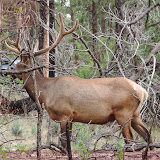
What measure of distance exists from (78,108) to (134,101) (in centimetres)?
113

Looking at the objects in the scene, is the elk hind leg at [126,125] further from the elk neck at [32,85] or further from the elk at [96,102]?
the elk neck at [32,85]

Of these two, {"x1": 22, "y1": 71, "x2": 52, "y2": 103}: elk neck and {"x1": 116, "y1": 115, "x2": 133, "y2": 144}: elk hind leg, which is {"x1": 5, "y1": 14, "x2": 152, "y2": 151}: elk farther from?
{"x1": 22, "y1": 71, "x2": 52, "y2": 103}: elk neck

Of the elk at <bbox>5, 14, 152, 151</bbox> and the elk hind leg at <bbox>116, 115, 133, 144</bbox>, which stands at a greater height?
the elk at <bbox>5, 14, 152, 151</bbox>

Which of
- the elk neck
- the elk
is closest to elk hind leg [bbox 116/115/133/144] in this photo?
the elk

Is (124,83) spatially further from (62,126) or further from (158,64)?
(158,64)

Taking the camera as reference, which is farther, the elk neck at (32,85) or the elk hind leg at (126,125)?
the elk neck at (32,85)

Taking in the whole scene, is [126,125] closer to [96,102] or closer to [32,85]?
[96,102]

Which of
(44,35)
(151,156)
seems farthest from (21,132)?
(151,156)

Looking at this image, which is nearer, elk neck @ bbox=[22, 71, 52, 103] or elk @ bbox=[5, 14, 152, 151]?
elk @ bbox=[5, 14, 152, 151]

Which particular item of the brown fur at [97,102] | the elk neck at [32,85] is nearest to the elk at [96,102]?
the brown fur at [97,102]

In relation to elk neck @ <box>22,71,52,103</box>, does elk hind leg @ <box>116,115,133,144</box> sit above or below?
below

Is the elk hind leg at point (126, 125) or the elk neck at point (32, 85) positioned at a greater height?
the elk neck at point (32, 85)

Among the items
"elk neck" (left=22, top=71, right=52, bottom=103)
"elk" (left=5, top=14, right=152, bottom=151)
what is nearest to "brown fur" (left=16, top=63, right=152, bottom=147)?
"elk" (left=5, top=14, right=152, bottom=151)

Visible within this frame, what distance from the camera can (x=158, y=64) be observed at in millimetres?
8836
